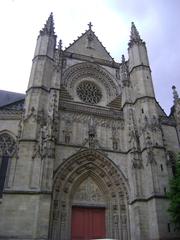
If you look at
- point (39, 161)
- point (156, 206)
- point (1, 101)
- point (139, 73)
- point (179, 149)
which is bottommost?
point (156, 206)

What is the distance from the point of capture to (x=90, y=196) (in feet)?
40.7

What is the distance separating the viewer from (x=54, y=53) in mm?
16125

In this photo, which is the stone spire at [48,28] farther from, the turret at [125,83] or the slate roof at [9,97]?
the turret at [125,83]

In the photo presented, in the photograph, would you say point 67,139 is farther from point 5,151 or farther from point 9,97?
point 9,97

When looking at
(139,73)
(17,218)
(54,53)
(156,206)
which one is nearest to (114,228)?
(156,206)

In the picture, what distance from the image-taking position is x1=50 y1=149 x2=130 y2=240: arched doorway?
36.9 feet

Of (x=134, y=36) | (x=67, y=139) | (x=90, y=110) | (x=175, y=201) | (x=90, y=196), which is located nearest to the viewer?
(x=175, y=201)

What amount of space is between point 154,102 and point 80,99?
4.38m

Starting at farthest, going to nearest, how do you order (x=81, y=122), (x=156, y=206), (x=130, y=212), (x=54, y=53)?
1. (x=54, y=53)
2. (x=81, y=122)
3. (x=130, y=212)
4. (x=156, y=206)

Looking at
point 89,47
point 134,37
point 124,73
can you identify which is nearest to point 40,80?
point 124,73

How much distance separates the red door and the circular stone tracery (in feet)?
21.3

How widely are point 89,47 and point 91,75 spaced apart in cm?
285

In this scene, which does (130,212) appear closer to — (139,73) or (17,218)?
(17,218)

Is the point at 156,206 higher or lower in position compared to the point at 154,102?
lower
